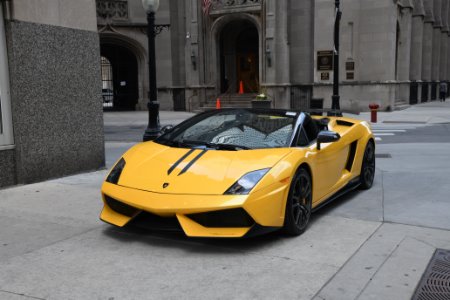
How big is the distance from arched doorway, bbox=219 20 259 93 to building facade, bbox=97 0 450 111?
68 mm

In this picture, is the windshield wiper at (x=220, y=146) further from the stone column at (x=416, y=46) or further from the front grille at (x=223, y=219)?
the stone column at (x=416, y=46)

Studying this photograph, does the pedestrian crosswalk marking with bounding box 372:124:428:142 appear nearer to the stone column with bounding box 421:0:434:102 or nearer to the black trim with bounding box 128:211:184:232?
the black trim with bounding box 128:211:184:232

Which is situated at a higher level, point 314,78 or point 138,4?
point 138,4

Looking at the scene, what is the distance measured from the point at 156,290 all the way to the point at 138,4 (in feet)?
98.9

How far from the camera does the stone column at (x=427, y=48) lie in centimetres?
3691

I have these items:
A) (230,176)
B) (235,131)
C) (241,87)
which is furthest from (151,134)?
(241,87)

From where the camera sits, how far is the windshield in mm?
5332

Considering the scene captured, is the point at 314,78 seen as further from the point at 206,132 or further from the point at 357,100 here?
the point at 206,132

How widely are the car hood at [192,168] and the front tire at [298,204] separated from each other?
0.31m

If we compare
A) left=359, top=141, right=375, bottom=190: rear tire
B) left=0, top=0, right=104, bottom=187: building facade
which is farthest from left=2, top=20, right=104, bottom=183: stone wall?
left=359, top=141, right=375, bottom=190: rear tire

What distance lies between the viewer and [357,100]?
2686 centimetres

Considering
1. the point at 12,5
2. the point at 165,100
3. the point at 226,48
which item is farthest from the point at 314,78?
the point at 12,5

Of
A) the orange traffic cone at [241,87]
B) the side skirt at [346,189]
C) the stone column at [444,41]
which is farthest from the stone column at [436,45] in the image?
the side skirt at [346,189]

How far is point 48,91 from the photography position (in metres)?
7.79
